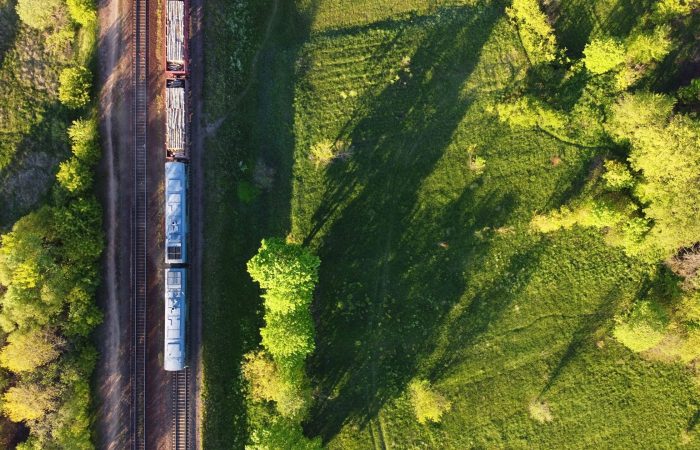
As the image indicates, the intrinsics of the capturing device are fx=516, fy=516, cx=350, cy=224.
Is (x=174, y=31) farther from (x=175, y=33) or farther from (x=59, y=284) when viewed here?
(x=59, y=284)

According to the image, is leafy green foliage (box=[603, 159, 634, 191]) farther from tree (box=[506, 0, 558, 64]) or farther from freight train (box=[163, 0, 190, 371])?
freight train (box=[163, 0, 190, 371])

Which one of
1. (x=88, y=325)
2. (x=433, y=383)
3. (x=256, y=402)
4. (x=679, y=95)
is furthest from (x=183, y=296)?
(x=679, y=95)

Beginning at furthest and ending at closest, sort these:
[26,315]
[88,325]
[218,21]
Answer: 1. [218,21]
2. [88,325]
3. [26,315]

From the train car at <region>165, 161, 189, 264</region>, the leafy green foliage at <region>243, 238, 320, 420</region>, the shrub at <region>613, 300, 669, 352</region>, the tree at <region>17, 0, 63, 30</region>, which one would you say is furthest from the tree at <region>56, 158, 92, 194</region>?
the shrub at <region>613, 300, 669, 352</region>

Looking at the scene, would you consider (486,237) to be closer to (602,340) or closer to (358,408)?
(602,340)

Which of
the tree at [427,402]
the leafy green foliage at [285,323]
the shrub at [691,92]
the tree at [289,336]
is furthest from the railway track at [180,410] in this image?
the shrub at [691,92]

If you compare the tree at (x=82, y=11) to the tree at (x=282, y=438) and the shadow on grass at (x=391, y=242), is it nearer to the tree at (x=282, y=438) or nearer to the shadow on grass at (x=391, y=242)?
the shadow on grass at (x=391, y=242)
